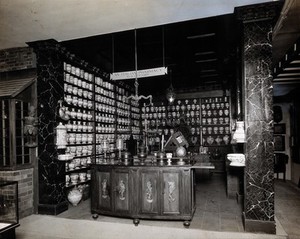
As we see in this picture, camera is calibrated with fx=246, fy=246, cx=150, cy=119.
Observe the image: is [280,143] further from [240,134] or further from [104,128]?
[104,128]

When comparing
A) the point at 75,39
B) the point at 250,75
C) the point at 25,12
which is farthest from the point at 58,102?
the point at 250,75

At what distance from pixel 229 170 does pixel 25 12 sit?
200 inches

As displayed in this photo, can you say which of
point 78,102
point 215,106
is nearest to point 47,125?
point 78,102

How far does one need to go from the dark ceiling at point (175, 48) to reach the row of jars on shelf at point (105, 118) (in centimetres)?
129

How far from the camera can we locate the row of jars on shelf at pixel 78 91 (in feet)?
17.5

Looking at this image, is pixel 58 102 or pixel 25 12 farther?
pixel 58 102

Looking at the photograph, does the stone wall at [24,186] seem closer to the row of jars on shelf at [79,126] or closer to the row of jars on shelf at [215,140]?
the row of jars on shelf at [79,126]

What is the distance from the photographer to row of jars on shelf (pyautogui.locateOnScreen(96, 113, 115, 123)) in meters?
6.47

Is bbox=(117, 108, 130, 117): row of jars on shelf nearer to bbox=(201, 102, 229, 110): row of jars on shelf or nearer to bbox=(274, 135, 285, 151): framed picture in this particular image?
bbox=(201, 102, 229, 110): row of jars on shelf

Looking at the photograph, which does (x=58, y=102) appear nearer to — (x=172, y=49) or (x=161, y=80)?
(x=172, y=49)

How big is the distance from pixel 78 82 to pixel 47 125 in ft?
4.44

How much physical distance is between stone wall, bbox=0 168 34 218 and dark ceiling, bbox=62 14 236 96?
271cm

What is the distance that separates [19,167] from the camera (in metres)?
4.59

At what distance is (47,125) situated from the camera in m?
4.86
